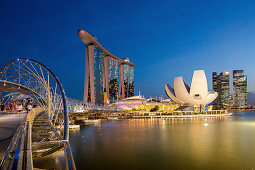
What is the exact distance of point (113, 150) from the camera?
19.6m

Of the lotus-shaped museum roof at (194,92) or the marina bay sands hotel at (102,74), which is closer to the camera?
the lotus-shaped museum roof at (194,92)

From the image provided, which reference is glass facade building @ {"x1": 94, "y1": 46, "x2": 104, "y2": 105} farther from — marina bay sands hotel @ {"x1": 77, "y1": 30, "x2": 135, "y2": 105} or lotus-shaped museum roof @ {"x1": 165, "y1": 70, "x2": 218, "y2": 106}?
lotus-shaped museum roof @ {"x1": 165, "y1": 70, "x2": 218, "y2": 106}

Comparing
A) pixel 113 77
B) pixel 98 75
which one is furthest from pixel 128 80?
pixel 98 75

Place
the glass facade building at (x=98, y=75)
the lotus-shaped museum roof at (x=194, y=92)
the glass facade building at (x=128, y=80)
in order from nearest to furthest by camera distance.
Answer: the lotus-shaped museum roof at (x=194, y=92) → the glass facade building at (x=98, y=75) → the glass facade building at (x=128, y=80)

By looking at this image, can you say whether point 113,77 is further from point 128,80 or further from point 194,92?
point 194,92

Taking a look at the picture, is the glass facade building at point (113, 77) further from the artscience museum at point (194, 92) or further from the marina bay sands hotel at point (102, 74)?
the artscience museum at point (194, 92)

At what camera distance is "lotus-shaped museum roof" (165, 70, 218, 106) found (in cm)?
8025

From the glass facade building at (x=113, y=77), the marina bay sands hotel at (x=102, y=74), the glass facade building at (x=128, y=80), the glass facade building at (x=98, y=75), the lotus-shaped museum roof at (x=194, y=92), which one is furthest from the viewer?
the glass facade building at (x=128, y=80)

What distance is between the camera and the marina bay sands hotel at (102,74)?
3957 inches

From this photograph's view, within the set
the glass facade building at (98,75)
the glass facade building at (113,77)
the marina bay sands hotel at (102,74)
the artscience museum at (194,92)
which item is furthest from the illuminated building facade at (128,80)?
the artscience museum at (194,92)

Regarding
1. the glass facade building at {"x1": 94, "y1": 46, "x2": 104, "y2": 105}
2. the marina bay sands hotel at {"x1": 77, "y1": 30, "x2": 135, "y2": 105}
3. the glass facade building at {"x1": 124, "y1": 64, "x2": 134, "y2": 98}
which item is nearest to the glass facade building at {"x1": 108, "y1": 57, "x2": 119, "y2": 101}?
the marina bay sands hotel at {"x1": 77, "y1": 30, "x2": 135, "y2": 105}

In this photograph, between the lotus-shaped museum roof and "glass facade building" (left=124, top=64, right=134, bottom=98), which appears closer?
the lotus-shaped museum roof

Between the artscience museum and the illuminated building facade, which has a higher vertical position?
the illuminated building facade

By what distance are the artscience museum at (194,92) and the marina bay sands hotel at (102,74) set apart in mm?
39453
